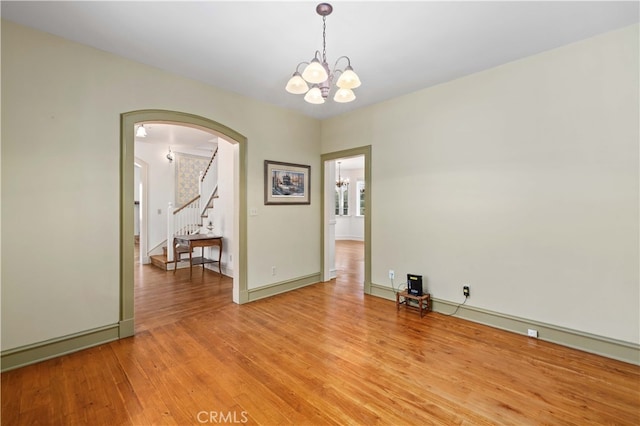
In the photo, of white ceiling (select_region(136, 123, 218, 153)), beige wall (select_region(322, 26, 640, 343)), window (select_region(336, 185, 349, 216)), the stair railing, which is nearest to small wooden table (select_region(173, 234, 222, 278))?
the stair railing

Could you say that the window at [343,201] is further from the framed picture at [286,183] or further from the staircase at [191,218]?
the framed picture at [286,183]

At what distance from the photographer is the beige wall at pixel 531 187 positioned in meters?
2.44

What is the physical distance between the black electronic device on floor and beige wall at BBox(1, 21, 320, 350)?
11.1 feet

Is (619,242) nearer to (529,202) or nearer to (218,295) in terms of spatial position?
(529,202)

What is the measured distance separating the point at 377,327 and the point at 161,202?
6369 millimetres

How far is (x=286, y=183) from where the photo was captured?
14.6 ft

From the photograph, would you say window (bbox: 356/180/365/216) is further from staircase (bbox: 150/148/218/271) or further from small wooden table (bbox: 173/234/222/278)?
small wooden table (bbox: 173/234/222/278)

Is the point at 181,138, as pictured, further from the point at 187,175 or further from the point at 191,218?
the point at 191,218

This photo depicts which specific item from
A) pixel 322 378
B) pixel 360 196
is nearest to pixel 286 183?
pixel 322 378

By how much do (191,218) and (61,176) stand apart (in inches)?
162

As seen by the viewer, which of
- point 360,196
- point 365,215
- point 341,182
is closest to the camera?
point 365,215

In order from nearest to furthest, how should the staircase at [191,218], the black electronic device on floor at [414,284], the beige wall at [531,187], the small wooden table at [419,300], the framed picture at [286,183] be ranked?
the beige wall at [531,187]
the small wooden table at [419,300]
the black electronic device on floor at [414,284]
the framed picture at [286,183]
the staircase at [191,218]

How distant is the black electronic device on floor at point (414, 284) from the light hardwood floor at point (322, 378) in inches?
15.9

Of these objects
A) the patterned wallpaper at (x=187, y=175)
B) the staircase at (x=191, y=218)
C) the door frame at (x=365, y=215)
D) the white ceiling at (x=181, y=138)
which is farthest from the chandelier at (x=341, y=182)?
the door frame at (x=365, y=215)
